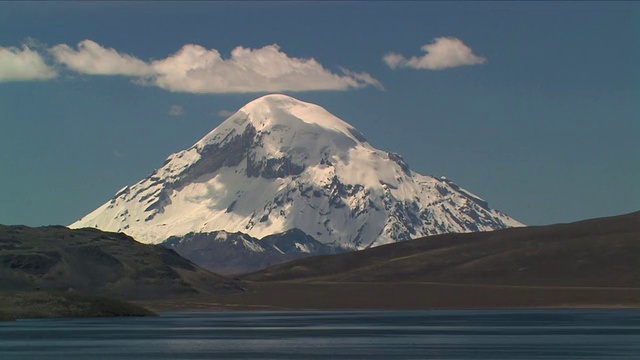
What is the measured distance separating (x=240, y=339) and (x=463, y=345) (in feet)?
120

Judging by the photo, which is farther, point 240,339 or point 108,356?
point 240,339

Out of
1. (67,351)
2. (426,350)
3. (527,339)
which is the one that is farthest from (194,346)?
(527,339)

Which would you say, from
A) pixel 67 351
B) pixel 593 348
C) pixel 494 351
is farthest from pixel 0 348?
pixel 593 348

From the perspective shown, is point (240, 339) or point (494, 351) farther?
point (240, 339)

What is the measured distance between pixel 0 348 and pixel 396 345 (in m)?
52.2

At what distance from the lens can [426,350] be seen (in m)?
154

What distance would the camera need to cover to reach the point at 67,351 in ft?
520

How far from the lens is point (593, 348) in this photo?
506 ft

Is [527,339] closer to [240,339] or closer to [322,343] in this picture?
[322,343]

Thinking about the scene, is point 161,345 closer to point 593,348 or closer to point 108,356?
point 108,356

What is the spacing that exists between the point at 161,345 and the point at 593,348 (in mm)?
58275

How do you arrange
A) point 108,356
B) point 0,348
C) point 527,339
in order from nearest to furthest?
point 108,356, point 0,348, point 527,339

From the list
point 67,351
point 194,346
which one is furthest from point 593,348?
point 67,351

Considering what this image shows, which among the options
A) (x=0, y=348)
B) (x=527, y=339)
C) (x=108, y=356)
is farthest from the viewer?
(x=527, y=339)
